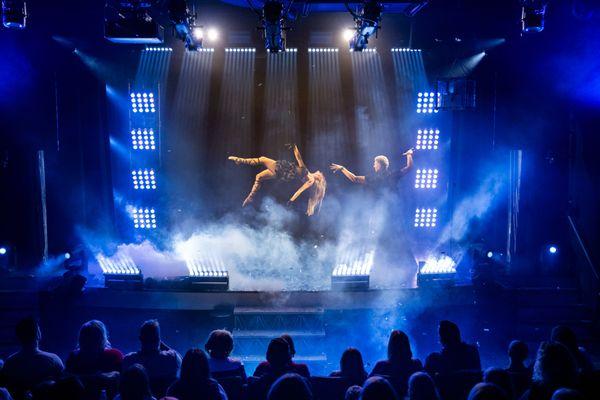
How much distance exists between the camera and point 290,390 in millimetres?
3086

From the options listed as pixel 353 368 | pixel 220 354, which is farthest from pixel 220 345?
pixel 353 368

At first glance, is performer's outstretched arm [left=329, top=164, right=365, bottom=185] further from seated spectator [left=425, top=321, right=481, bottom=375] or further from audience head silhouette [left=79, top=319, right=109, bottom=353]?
audience head silhouette [left=79, top=319, right=109, bottom=353]

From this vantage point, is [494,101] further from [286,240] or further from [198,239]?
[198,239]

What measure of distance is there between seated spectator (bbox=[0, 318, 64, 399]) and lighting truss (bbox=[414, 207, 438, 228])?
8691 mm

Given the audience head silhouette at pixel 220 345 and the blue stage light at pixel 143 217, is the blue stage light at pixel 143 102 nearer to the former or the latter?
the blue stage light at pixel 143 217

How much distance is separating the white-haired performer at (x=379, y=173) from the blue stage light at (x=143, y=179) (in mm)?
4113

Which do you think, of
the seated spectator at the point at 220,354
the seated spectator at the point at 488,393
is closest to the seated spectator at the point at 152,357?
the seated spectator at the point at 220,354

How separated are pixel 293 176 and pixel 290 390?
8293 mm

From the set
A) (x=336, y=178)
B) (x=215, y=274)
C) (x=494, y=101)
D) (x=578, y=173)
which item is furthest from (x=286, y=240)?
(x=578, y=173)

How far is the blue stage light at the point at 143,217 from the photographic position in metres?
11.3

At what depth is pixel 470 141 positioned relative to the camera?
36.8 feet

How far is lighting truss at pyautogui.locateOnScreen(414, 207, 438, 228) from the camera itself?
1147cm

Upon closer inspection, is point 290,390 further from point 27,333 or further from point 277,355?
point 27,333

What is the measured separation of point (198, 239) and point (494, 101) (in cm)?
738
